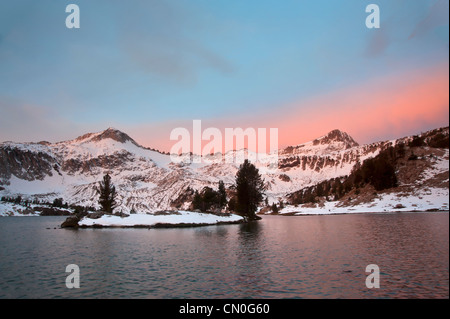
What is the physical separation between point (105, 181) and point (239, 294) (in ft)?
376

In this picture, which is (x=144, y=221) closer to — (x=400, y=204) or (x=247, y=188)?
(x=247, y=188)

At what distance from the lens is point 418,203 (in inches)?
4980

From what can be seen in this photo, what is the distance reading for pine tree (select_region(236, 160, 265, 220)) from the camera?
421 feet

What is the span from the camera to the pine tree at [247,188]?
12825 cm

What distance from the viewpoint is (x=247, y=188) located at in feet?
420

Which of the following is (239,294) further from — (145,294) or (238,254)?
(238,254)

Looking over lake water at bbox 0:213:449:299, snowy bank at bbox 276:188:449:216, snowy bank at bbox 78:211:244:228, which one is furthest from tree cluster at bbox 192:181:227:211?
lake water at bbox 0:213:449:299

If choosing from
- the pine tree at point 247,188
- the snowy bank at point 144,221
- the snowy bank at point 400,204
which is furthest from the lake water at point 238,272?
the snowy bank at point 400,204

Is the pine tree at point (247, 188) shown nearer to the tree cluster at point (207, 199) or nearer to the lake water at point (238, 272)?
the tree cluster at point (207, 199)

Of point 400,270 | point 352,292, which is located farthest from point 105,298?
point 400,270

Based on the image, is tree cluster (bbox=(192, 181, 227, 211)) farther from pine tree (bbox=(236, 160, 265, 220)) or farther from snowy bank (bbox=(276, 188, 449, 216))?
snowy bank (bbox=(276, 188, 449, 216))

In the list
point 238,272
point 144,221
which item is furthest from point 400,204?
point 238,272

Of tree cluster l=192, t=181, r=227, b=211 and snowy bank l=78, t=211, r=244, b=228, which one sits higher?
tree cluster l=192, t=181, r=227, b=211
